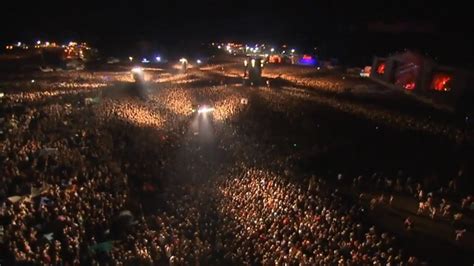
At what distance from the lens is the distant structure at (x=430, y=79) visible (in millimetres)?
24281

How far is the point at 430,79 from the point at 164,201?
2189 centimetres

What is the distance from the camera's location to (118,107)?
984 inches

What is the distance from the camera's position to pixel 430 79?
27391mm

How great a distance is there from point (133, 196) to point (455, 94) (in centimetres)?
2067

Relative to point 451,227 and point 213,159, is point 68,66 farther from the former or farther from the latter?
point 451,227

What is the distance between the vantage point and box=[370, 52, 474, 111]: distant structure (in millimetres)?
24281

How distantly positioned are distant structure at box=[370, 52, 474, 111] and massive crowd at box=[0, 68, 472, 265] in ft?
42.0

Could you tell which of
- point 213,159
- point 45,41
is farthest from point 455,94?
point 45,41

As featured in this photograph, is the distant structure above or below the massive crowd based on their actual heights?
above

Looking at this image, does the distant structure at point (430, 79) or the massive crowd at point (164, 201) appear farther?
the distant structure at point (430, 79)

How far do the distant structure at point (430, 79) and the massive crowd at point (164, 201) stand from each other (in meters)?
12.8

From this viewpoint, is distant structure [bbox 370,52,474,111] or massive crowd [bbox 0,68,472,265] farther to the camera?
distant structure [bbox 370,52,474,111]

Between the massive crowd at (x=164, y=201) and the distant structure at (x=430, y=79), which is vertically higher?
the distant structure at (x=430, y=79)

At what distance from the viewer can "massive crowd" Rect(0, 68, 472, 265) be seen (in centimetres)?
910
